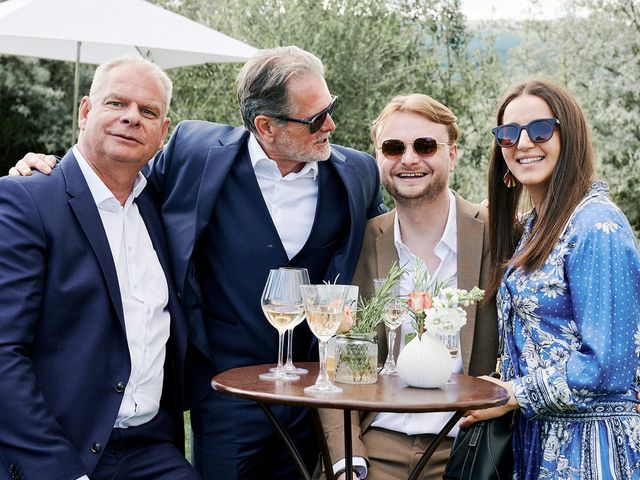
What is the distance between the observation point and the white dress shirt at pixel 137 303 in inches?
139

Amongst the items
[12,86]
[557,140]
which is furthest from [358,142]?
[557,140]

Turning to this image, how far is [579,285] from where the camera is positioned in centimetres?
321

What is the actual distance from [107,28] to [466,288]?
5.88 m

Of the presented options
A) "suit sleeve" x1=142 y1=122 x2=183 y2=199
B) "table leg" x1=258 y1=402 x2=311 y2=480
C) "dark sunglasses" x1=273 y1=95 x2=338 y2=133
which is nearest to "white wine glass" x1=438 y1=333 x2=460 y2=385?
"table leg" x1=258 y1=402 x2=311 y2=480

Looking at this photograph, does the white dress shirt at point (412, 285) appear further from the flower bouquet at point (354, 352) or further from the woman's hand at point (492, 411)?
the flower bouquet at point (354, 352)

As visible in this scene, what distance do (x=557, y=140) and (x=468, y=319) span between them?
898mm

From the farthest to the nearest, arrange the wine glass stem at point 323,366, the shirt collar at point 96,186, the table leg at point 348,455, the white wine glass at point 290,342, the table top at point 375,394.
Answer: the shirt collar at point 96,186 → the table leg at point 348,455 → the white wine glass at point 290,342 → the wine glass stem at point 323,366 → the table top at point 375,394

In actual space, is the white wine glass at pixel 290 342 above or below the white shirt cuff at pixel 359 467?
above

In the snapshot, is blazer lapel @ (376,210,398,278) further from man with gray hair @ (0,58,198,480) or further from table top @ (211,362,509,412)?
man with gray hair @ (0,58,198,480)

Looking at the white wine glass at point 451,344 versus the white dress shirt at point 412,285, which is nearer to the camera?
the white wine glass at point 451,344

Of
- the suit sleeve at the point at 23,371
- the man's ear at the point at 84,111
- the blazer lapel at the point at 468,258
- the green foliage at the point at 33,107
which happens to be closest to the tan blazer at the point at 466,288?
the blazer lapel at the point at 468,258

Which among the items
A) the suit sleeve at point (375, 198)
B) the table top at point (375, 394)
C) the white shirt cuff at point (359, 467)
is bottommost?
the white shirt cuff at point (359, 467)

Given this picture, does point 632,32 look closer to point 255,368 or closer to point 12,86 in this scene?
point 12,86

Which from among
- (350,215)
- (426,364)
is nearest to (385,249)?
(350,215)
